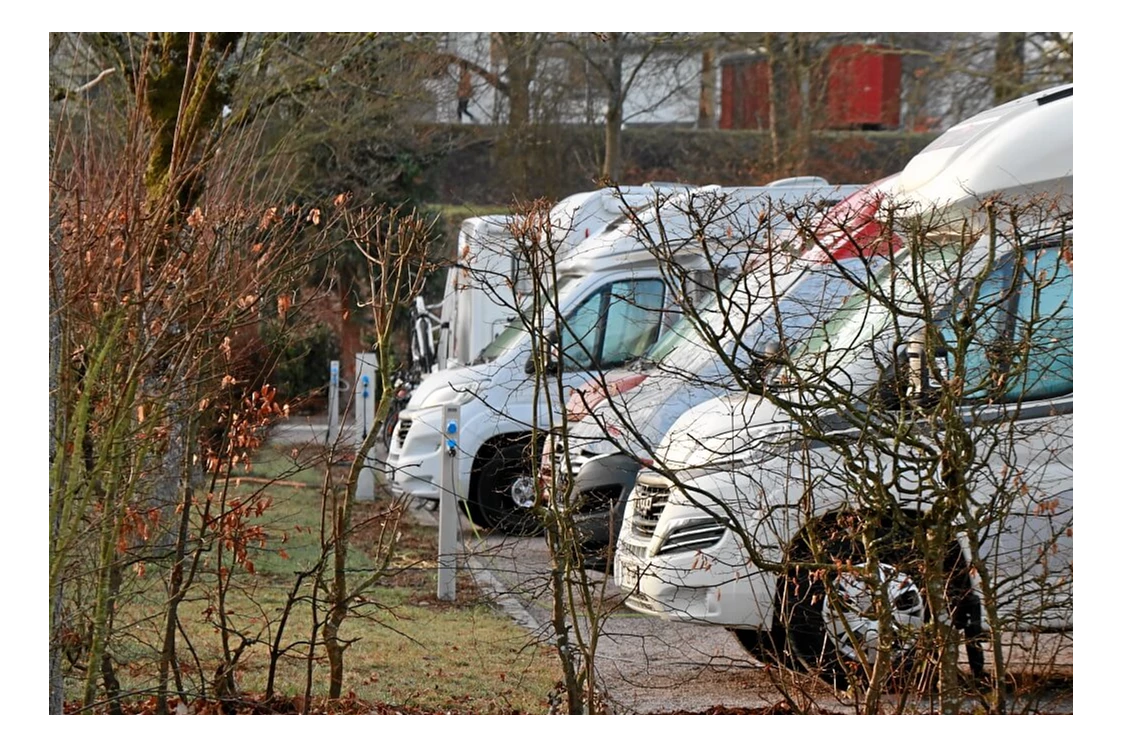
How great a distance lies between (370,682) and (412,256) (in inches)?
95.2

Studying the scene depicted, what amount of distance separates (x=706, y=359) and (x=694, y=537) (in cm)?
172

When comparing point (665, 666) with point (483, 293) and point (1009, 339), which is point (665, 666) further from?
point (483, 293)

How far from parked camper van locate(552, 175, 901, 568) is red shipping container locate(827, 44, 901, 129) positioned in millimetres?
21383

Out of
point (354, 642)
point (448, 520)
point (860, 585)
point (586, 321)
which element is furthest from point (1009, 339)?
point (586, 321)

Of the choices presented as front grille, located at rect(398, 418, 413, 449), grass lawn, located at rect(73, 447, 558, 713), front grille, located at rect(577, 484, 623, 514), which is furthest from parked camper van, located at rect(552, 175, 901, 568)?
front grille, located at rect(398, 418, 413, 449)

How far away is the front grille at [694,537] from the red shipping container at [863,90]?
23.3 m

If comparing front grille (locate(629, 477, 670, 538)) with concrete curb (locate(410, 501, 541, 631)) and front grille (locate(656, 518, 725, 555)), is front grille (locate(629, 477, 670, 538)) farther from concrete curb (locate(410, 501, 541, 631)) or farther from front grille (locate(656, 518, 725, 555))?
concrete curb (locate(410, 501, 541, 631))

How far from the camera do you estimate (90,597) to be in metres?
5.65

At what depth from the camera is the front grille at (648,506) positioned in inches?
294

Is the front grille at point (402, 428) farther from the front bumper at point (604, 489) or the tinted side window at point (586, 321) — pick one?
the front bumper at point (604, 489)

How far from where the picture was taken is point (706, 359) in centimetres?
848

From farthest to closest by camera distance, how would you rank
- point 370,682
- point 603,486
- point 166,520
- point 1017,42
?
1. point 1017,42
2. point 603,486
3. point 370,682
4. point 166,520
